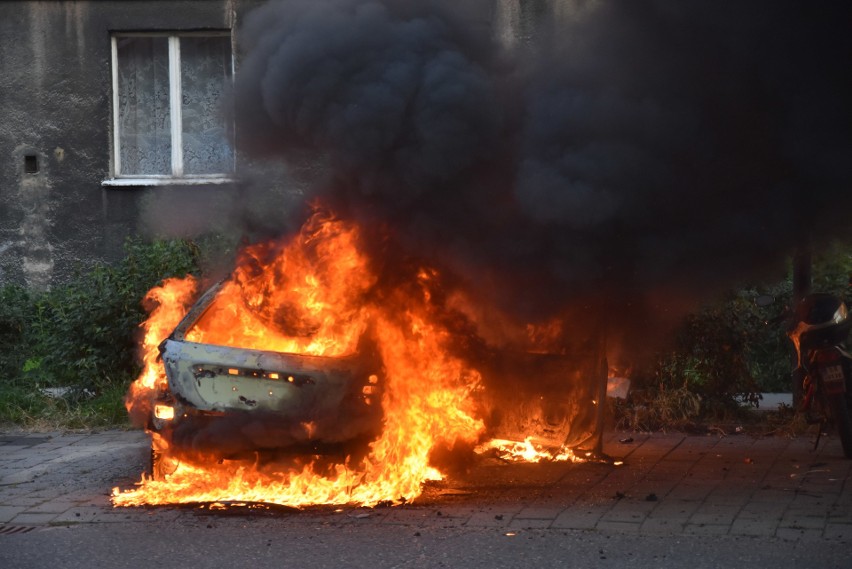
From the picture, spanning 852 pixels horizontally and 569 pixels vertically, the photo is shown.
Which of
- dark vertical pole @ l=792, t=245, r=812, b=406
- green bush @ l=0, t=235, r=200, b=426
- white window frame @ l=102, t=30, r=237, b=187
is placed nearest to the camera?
dark vertical pole @ l=792, t=245, r=812, b=406

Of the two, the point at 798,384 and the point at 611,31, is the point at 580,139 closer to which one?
the point at 611,31

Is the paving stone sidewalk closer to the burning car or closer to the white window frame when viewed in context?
the burning car

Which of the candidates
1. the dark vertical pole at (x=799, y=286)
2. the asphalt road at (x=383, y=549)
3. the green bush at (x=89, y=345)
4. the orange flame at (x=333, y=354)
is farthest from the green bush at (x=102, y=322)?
the dark vertical pole at (x=799, y=286)

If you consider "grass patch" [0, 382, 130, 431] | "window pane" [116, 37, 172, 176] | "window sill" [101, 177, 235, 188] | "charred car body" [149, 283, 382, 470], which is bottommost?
"grass patch" [0, 382, 130, 431]

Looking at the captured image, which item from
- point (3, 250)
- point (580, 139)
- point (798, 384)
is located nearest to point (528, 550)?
point (580, 139)

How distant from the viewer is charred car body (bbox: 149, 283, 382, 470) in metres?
6.69

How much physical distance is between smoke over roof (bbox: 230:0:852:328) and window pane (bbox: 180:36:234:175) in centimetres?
646

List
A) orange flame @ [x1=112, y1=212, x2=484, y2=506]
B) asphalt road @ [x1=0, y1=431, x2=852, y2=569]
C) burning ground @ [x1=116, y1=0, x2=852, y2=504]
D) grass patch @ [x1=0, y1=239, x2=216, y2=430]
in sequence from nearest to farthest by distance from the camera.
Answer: asphalt road @ [x1=0, y1=431, x2=852, y2=569] < orange flame @ [x1=112, y1=212, x2=484, y2=506] < burning ground @ [x1=116, y1=0, x2=852, y2=504] < grass patch @ [x1=0, y1=239, x2=216, y2=430]

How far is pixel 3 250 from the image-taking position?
1373 centimetres

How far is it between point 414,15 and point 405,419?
9.11 feet

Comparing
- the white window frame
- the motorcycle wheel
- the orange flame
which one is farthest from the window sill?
the motorcycle wheel

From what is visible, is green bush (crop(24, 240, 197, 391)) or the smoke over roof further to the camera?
green bush (crop(24, 240, 197, 391))

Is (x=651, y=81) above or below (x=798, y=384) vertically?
above

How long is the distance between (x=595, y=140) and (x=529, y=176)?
1.58ft
